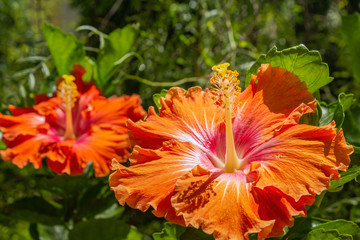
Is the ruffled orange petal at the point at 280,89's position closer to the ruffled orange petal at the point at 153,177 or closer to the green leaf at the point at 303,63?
the green leaf at the point at 303,63

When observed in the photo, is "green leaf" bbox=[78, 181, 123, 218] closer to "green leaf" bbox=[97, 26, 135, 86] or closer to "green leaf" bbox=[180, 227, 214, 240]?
"green leaf" bbox=[97, 26, 135, 86]

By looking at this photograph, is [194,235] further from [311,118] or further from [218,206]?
[311,118]

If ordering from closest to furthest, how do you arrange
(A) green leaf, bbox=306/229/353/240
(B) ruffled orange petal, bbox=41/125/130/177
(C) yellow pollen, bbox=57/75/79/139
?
(A) green leaf, bbox=306/229/353/240, (B) ruffled orange petal, bbox=41/125/130/177, (C) yellow pollen, bbox=57/75/79/139

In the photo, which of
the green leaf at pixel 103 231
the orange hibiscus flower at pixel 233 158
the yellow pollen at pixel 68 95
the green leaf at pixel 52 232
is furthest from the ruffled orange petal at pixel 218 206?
the green leaf at pixel 52 232

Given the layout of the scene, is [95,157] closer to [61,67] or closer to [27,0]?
[61,67]

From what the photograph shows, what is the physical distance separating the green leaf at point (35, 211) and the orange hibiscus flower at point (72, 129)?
193 millimetres

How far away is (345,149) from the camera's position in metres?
0.58

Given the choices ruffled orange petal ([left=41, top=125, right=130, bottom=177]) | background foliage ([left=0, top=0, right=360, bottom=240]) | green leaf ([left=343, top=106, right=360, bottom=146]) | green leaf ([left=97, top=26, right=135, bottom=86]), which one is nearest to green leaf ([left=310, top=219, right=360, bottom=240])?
background foliage ([left=0, top=0, right=360, bottom=240])

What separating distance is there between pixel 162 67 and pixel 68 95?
1.54 feet

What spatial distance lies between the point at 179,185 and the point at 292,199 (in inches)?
6.0

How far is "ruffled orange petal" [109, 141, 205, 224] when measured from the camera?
0.57 metres

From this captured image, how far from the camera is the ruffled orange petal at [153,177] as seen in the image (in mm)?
570

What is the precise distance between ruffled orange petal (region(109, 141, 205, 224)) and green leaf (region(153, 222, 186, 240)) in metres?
0.12

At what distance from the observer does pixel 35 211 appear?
107 cm
